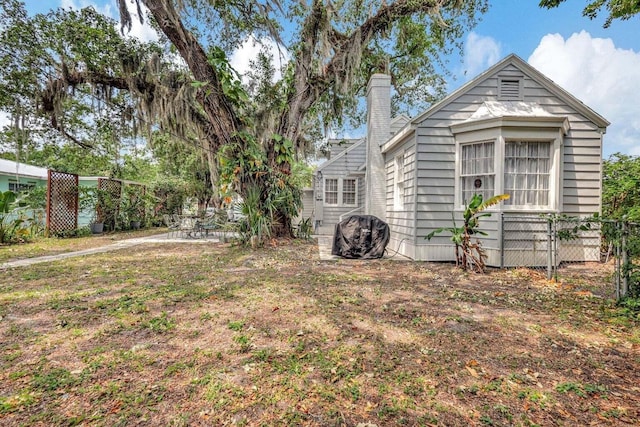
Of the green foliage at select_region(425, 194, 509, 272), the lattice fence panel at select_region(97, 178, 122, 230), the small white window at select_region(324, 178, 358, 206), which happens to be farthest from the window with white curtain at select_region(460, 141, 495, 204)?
the lattice fence panel at select_region(97, 178, 122, 230)

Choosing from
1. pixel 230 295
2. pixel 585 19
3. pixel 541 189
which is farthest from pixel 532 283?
A: pixel 585 19

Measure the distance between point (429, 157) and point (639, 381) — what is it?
5.33 m

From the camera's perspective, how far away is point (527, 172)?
6426 mm

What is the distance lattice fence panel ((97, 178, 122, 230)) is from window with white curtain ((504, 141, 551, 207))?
14325mm

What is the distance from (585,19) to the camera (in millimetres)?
7508

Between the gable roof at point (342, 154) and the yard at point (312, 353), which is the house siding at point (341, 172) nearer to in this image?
the gable roof at point (342, 154)

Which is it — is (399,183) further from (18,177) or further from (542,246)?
(18,177)

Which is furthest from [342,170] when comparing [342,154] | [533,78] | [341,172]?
[533,78]

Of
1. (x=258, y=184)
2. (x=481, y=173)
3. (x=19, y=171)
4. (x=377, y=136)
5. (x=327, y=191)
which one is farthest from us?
(x=327, y=191)

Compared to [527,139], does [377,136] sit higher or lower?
higher

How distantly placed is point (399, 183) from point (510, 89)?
3327 mm

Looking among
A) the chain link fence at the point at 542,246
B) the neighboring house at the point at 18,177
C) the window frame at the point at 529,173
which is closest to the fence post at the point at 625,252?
the chain link fence at the point at 542,246

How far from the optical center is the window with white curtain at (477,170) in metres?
6.47

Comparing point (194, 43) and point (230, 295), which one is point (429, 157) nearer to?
point (230, 295)
